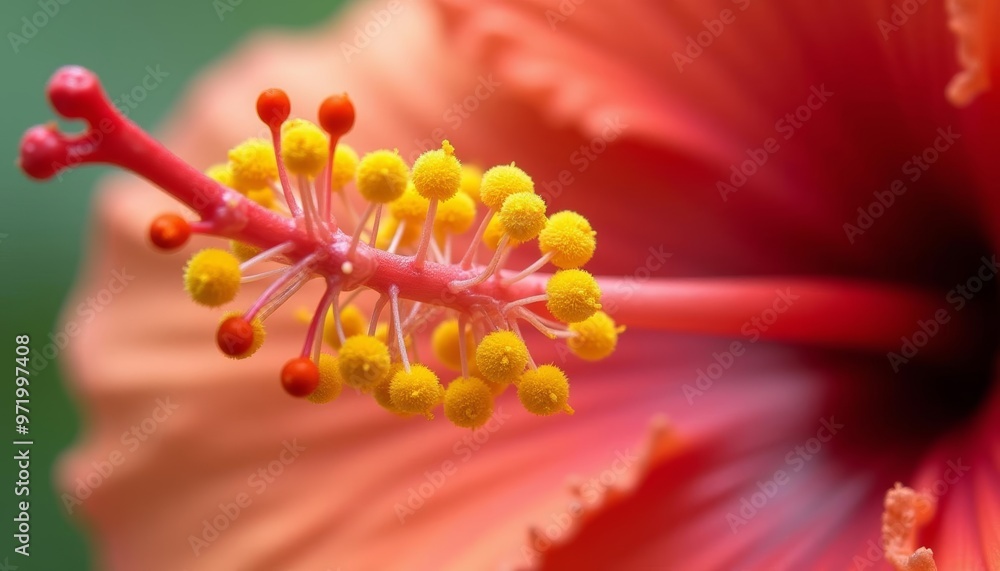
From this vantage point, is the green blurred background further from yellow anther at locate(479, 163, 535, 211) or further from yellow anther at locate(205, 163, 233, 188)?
yellow anther at locate(479, 163, 535, 211)

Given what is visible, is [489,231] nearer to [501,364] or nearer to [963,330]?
[501,364]

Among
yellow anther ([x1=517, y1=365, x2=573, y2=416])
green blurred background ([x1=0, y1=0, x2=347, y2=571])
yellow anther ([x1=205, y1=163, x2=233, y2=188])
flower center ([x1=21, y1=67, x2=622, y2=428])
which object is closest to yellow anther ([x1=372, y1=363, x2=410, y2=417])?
flower center ([x1=21, y1=67, x2=622, y2=428])

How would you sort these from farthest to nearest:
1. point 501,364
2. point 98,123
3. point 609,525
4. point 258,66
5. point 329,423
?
point 258,66
point 329,423
point 609,525
point 501,364
point 98,123

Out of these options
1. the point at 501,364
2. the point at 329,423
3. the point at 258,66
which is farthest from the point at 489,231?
the point at 258,66

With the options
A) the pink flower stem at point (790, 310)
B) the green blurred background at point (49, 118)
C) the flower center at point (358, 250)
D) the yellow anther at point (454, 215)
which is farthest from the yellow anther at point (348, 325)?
the green blurred background at point (49, 118)

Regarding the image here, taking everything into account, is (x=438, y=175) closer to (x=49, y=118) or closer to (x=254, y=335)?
(x=254, y=335)

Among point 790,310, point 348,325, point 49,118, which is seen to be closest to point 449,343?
point 348,325
